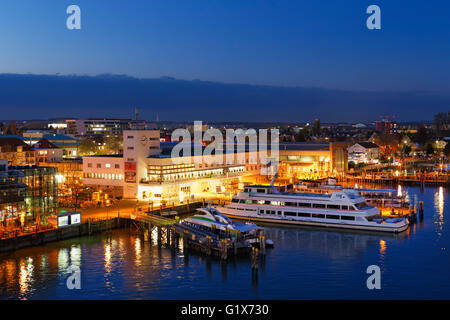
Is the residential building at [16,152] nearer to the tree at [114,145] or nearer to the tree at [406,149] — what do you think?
the tree at [114,145]

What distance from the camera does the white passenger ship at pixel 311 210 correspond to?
3091cm

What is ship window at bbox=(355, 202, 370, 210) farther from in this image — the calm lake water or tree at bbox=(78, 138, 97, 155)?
tree at bbox=(78, 138, 97, 155)

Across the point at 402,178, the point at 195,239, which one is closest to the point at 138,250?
the point at 195,239

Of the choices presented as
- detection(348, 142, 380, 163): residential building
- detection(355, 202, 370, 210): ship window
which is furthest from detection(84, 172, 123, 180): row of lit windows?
detection(348, 142, 380, 163): residential building

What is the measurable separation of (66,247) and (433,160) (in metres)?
68.3

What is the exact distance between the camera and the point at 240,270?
23.1 meters

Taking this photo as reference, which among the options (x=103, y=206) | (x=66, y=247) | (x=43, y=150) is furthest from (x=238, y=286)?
(x=43, y=150)

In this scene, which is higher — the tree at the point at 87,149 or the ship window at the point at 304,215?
the tree at the point at 87,149

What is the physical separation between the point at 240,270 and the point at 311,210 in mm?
10644

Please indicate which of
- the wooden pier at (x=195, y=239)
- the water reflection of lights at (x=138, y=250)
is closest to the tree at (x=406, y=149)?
the wooden pier at (x=195, y=239)

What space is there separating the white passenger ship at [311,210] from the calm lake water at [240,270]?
4.19ft

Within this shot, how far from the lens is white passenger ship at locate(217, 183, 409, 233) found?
3091cm

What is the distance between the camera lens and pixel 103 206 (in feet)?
118

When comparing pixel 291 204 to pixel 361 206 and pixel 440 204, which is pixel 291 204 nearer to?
pixel 361 206
